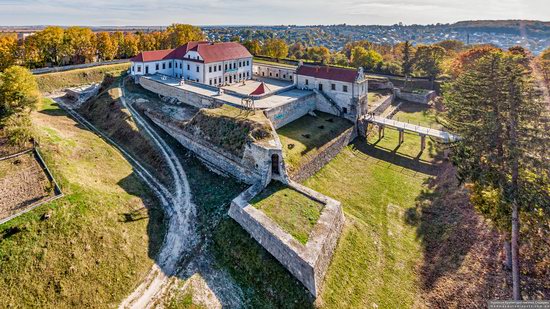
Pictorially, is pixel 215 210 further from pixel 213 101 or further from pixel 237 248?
pixel 213 101

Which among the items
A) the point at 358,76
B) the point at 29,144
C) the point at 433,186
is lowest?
the point at 433,186

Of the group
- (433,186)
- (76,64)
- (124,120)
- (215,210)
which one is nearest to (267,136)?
(215,210)

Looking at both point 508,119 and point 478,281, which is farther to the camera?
point 478,281

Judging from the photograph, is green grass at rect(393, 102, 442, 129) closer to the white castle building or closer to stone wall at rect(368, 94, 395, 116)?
stone wall at rect(368, 94, 395, 116)

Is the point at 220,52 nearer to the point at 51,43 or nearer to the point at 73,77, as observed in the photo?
the point at 73,77

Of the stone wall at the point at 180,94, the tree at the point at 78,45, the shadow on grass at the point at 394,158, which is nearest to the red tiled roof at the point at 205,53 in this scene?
the stone wall at the point at 180,94

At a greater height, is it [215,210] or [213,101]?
[213,101]
